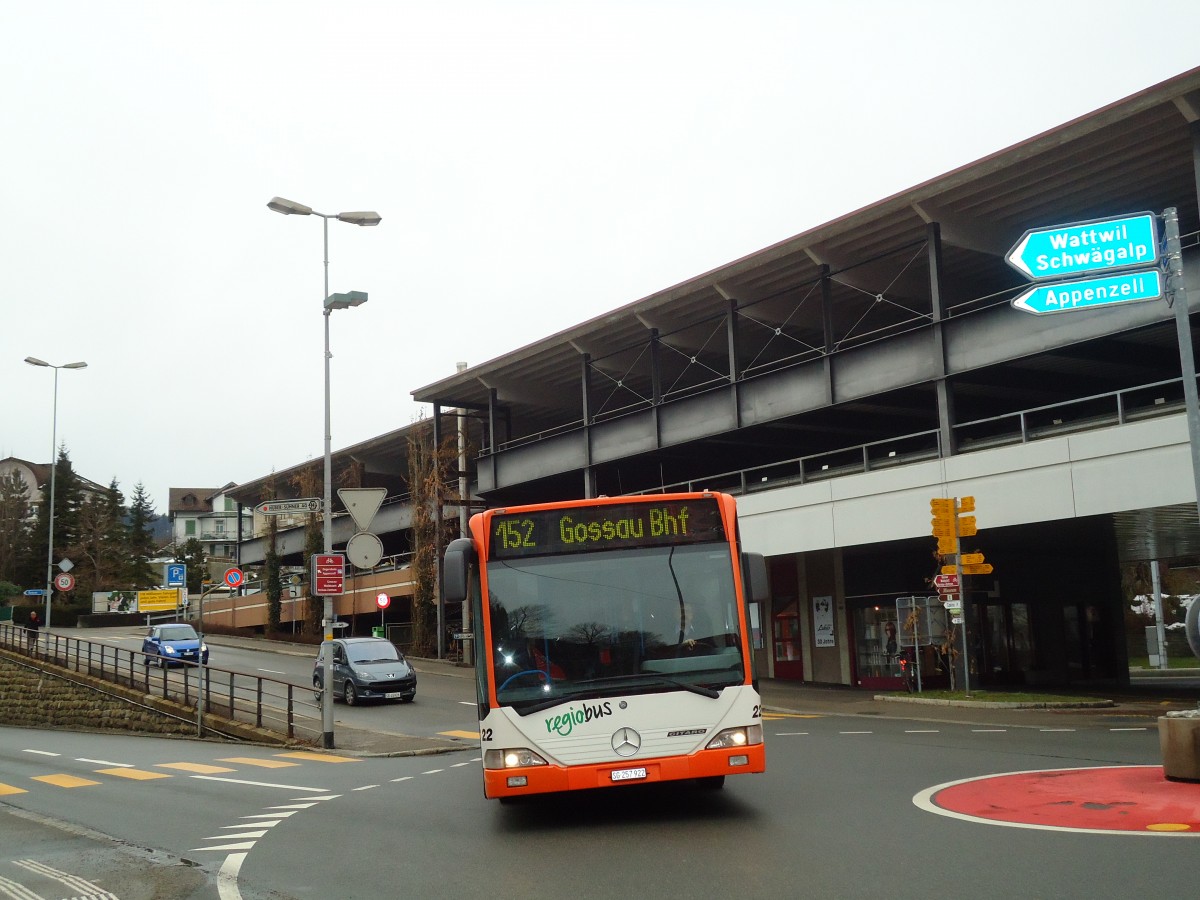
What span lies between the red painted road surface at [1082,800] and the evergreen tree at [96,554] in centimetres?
7619

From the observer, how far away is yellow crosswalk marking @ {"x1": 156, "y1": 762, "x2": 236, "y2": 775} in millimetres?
17031

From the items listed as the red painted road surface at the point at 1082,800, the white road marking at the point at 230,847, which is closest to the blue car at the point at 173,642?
the white road marking at the point at 230,847

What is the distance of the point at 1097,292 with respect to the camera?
11.6m

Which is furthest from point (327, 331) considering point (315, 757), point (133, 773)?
point (133, 773)

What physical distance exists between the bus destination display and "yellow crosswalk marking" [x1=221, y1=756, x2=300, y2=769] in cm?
896

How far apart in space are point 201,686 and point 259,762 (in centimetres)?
827

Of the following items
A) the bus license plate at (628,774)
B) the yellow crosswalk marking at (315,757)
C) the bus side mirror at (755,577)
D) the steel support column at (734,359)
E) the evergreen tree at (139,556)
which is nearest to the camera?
the bus license plate at (628,774)

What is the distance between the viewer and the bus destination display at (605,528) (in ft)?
34.5

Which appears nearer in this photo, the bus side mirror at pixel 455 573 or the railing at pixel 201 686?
the bus side mirror at pixel 455 573

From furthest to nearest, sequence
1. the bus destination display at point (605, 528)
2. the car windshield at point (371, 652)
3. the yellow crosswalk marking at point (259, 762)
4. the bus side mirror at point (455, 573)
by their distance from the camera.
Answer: the car windshield at point (371, 652) < the yellow crosswalk marking at point (259, 762) < the bus destination display at point (605, 528) < the bus side mirror at point (455, 573)

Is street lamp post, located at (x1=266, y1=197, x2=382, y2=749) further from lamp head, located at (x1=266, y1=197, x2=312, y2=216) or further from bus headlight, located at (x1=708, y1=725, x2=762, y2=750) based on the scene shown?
bus headlight, located at (x1=708, y1=725, x2=762, y2=750)

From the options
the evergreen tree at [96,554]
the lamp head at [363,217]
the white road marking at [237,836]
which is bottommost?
the white road marking at [237,836]

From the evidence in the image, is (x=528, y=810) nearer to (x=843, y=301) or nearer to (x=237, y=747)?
(x=237, y=747)

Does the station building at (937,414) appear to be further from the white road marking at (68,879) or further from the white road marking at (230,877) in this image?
the white road marking at (68,879)
